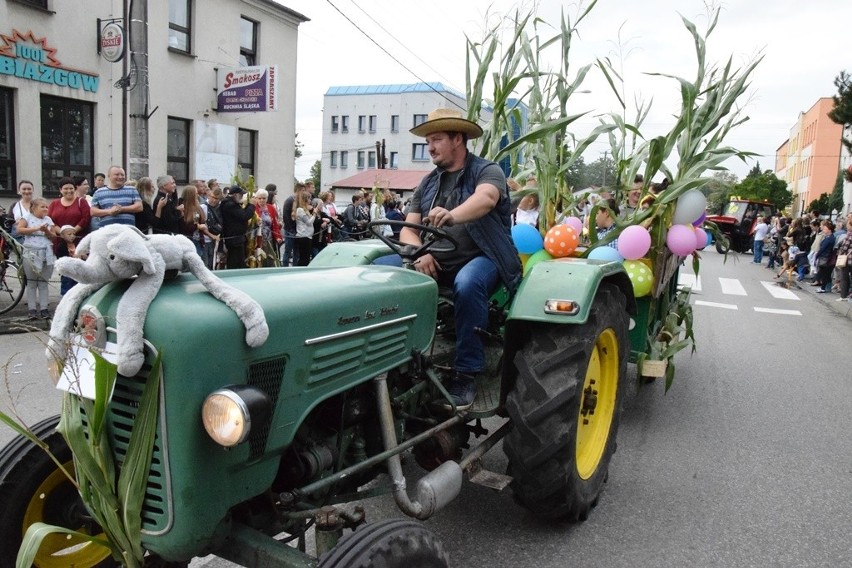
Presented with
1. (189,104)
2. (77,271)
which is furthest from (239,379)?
(189,104)

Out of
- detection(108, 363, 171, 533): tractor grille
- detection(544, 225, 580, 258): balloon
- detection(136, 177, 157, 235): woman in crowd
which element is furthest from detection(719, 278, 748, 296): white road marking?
detection(108, 363, 171, 533): tractor grille

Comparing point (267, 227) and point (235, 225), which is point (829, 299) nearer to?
point (267, 227)

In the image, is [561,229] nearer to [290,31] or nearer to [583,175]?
[583,175]

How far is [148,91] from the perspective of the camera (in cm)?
990

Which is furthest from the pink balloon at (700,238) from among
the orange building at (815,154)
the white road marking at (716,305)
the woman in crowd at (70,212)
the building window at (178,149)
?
the orange building at (815,154)

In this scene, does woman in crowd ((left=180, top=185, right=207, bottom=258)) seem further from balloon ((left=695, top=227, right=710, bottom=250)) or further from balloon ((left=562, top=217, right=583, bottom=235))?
balloon ((left=695, top=227, right=710, bottom=250))

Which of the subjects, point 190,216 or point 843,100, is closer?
point 190,216

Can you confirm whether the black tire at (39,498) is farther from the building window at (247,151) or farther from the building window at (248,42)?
the building window at (248,42)

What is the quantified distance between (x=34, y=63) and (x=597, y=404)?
1145 cm

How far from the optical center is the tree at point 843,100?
53.1ft

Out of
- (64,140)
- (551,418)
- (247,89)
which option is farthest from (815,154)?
(551,418)

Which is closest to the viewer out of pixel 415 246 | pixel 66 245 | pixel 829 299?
pixel 415 246

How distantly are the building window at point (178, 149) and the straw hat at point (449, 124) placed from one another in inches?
481

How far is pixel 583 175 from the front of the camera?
9477mm
